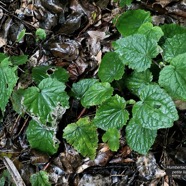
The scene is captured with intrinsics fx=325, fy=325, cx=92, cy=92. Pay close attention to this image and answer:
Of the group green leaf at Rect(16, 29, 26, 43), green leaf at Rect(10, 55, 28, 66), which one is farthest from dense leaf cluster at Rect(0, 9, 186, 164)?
green leaf at Rect(16, 29, 26, 43)

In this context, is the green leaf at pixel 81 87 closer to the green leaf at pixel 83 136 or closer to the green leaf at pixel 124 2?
the green leaf at pixel 83 136

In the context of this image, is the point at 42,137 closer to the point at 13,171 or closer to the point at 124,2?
the point at 13,171

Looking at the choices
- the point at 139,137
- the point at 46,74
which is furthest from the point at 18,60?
the point at 139,137

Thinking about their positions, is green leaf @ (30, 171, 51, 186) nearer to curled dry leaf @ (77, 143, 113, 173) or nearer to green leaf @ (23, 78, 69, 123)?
curled dry leaf @ (77, 143, 113, 173)

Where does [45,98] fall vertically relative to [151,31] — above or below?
Answer: below

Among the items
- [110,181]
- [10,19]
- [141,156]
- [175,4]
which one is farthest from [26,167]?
[175,4]

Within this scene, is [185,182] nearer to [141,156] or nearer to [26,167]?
[141,156]
